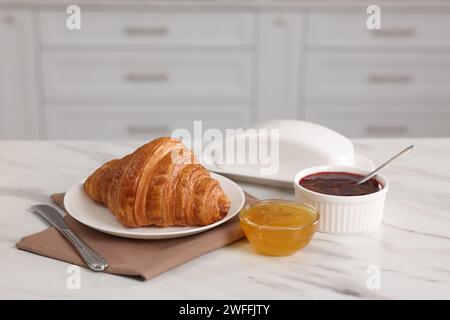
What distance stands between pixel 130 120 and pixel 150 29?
36cm

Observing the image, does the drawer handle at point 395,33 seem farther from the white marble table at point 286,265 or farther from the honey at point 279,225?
the honey at point 279,225

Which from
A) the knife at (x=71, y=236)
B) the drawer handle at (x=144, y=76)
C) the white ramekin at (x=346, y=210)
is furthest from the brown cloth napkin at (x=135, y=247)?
the drawer handle at (x=144, y=76)

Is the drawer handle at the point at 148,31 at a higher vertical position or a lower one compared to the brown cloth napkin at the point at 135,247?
higher

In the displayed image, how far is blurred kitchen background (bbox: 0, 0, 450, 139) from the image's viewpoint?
102 inches

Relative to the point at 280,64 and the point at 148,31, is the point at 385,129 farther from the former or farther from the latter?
the point at 148,31

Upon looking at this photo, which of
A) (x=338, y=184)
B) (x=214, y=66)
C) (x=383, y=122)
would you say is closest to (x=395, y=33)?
(x=383, y=122)

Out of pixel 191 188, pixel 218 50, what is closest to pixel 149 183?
pixel 191 188

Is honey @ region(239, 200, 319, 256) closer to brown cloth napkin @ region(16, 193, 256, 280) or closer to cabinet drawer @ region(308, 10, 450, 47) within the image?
brown cloth napkin @ region(16, 193, 256, 280)

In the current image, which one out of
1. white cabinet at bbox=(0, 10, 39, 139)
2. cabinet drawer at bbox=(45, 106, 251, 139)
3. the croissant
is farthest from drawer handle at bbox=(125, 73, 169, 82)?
the croissant

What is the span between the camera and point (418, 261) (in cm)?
98

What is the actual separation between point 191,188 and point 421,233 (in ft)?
1.20

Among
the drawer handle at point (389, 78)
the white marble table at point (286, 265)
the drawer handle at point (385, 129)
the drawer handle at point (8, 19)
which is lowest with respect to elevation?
the drawer handle at point (385, 129)

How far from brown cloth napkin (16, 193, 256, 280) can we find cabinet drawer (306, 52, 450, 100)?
171 centimetres

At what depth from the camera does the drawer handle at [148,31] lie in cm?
259
